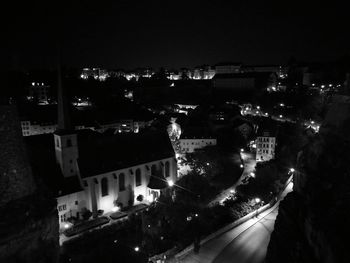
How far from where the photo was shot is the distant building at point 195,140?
5056cm

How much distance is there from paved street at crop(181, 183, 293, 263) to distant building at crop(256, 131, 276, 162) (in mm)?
24028

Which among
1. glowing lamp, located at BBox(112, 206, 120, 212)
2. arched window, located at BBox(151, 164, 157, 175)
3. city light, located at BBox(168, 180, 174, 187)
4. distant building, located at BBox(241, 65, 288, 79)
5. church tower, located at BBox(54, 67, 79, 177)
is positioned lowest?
glowing lamp, located at BBox(112, 206, 120, 212)

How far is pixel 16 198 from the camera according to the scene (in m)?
10.0

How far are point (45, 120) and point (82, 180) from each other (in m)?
26.1

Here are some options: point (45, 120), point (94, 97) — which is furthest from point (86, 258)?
point (94, 97)

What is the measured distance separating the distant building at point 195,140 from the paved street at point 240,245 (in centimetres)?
2476

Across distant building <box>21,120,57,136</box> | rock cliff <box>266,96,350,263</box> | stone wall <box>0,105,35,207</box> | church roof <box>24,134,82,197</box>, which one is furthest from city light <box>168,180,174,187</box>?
stone wall <box>0,105,35,207</box>

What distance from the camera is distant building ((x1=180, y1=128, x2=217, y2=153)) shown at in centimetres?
5056

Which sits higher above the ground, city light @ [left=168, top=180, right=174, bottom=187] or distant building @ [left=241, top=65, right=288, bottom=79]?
distant building @ [left=241, top=65, right=288, bottom=79]

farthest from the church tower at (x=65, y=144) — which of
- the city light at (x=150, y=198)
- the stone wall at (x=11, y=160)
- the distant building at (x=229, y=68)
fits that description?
the distant building at (x=229, y=68)

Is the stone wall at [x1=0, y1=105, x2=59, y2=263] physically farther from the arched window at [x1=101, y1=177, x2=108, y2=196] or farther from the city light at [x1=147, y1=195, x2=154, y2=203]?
the city light at [x1=147, y1=195, x2=154, y2=203]

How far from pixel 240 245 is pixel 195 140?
1155 inches

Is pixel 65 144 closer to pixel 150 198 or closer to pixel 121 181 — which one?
pixel 121 181

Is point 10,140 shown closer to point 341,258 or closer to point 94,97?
point 341,258
